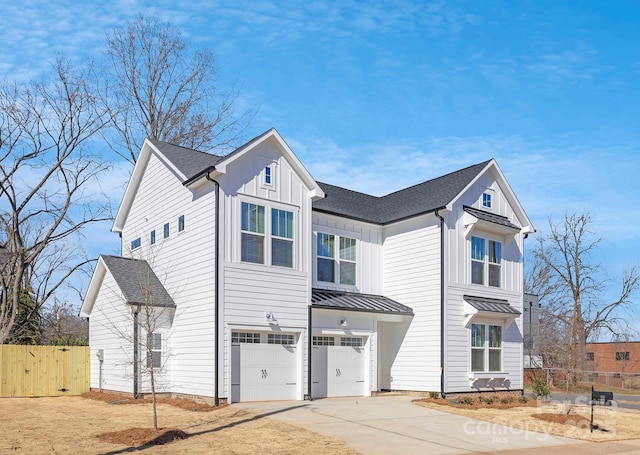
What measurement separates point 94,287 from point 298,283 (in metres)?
8.37

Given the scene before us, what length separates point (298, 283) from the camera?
20.1 m

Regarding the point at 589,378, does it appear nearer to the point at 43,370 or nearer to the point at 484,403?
the point at 484,403

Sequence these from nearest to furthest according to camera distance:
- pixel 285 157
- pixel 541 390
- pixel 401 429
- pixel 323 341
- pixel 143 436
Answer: pixel 143 436 < pixel 401 429 < pixel 285 157 < pixel 323 341 < pixel 541 390

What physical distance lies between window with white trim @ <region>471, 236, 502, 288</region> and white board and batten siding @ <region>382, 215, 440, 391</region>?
2.09m

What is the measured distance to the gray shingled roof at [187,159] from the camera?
2020 centimetres

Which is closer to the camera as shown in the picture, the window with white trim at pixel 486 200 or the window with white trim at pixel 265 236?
the window with white trim at pixel 265 236

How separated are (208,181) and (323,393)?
7957 millimetres

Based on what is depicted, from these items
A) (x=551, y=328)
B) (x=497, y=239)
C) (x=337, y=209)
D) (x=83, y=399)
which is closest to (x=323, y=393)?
(x=337, y=209)

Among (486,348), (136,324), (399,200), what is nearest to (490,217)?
(399,200)

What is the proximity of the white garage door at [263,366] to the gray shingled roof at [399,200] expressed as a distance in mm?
5253

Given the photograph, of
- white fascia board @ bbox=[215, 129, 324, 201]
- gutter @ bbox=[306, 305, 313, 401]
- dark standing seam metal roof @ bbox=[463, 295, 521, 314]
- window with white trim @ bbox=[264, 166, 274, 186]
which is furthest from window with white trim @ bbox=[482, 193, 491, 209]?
window with white trim @ bbox=[264, 166, 274, 186]

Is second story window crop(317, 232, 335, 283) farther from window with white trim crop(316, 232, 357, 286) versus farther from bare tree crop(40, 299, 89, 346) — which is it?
bare tree crop(40, 299, 89, 346)

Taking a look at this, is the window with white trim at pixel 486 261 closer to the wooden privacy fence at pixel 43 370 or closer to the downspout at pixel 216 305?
the downspout at pixel 216 305

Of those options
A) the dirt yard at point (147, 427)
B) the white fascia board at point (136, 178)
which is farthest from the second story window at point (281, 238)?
the dirt yard at point (147, 427)
